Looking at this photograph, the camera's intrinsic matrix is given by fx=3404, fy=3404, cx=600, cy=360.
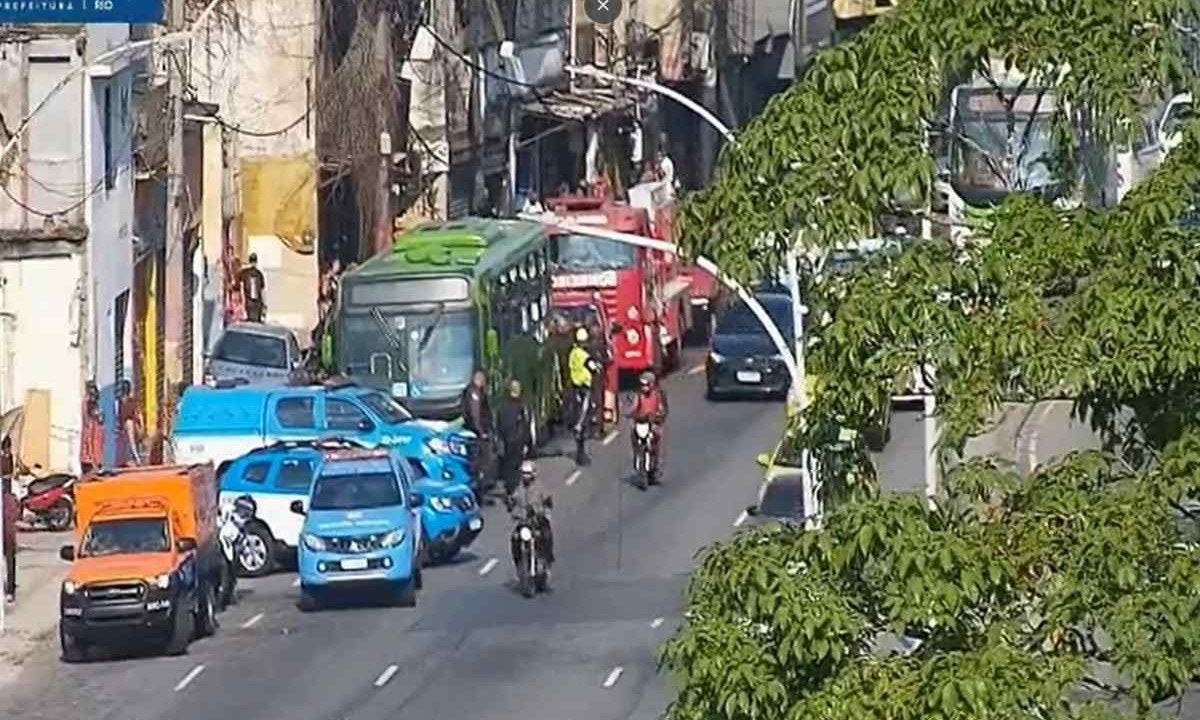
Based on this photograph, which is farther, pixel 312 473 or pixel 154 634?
pixel 312 473

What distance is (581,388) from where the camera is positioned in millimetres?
44500

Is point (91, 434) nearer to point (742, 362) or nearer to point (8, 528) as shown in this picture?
point (8, 528)

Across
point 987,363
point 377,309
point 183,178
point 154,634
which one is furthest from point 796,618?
point 183,178

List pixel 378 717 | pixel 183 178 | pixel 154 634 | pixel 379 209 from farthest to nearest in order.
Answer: pixel 379 209, pixel 183 178, pixel 154 634, pixel 378 717

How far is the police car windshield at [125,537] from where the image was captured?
30.3 metres

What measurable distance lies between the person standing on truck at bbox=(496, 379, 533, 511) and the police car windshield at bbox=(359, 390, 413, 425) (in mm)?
1467

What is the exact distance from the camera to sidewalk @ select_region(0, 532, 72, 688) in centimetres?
3114

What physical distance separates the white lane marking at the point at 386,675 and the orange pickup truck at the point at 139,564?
6.81ft

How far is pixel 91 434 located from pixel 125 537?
34.3 feet

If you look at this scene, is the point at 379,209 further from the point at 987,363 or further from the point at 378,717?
the point at 987,363

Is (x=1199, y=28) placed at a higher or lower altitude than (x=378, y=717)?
higher

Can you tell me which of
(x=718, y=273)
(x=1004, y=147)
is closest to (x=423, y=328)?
(x=1004, y=147)

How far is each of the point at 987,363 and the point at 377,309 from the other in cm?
3025

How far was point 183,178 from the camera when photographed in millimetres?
48406
